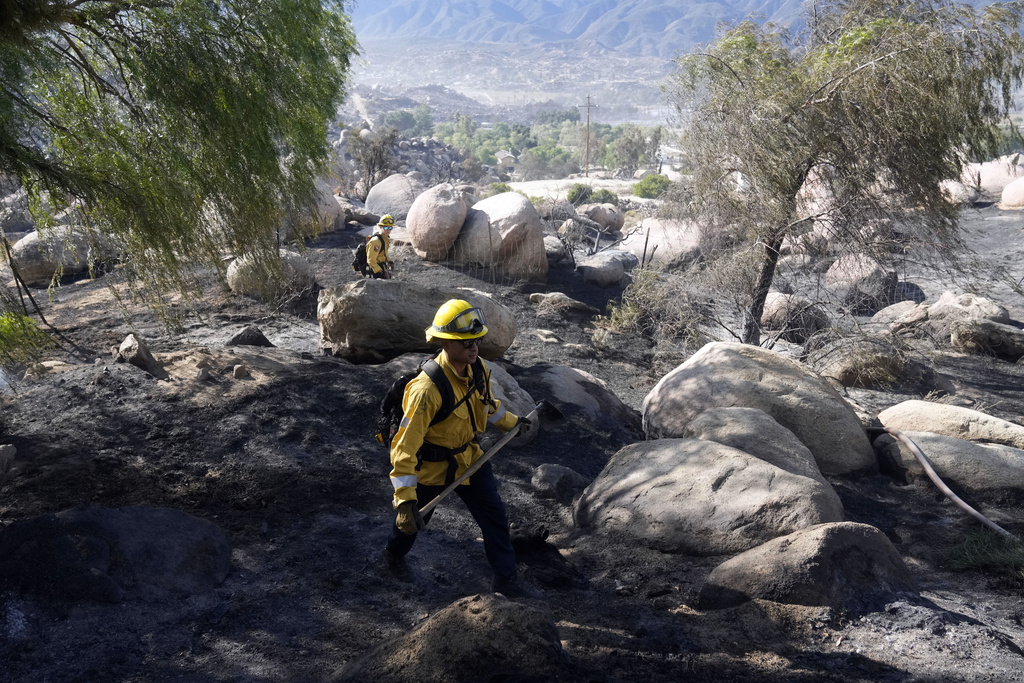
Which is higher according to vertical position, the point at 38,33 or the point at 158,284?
the point at 38,33

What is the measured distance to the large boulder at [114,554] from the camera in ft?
12.0

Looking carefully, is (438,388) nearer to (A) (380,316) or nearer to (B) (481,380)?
(B) (481,380)

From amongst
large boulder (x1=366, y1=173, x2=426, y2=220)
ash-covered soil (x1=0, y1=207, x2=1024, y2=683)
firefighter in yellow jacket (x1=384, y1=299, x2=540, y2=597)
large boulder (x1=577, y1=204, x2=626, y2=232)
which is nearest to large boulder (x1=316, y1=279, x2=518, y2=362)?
ash-covered soil (x1=0, y1=207, x2=1024, y2=683)

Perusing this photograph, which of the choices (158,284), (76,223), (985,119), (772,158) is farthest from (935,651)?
(985,119)

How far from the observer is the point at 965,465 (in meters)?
6.70

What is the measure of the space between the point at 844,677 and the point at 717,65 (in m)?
10.0

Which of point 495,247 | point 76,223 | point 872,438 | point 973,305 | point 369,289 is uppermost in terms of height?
point 76,223

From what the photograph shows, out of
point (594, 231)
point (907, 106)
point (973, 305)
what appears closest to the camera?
point (907, 106)

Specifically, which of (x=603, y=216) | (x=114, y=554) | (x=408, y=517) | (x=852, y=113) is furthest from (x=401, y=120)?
(x=408, y=517)

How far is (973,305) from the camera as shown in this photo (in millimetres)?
14156

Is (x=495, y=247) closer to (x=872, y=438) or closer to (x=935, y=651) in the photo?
(x=872, y=438)

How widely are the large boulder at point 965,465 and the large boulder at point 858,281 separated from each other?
4348 mm

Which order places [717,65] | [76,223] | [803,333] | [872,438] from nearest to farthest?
[76,223] < [872,438] < [717,65] < [803,333]

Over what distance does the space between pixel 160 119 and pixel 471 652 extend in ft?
17.9
